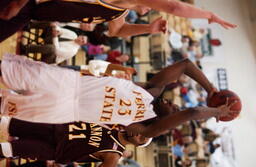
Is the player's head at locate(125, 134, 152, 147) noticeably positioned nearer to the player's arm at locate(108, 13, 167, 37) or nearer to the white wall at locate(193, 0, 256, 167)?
the player's arm at locate(108, 13, 167, 37)

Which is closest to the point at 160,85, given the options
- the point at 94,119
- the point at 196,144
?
the point at 94,119

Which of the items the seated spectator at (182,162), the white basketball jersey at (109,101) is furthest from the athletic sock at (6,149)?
the seated spectator at (182,162)

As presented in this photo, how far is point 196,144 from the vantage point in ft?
22.9

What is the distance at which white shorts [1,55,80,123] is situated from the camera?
191 centimetres

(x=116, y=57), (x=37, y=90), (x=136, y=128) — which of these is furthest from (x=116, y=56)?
(x=37, y=90)

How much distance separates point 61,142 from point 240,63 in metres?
6.96

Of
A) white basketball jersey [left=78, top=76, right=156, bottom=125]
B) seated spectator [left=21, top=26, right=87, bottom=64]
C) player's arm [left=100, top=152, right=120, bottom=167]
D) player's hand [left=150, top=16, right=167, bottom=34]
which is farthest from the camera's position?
seated spectator [left=21, top=26, right=87, bottom=64]

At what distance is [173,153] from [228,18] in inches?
178

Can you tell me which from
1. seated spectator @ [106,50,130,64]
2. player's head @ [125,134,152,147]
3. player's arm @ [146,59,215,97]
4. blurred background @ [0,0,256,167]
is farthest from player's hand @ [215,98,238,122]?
seated spectator @ [106,50,130,64]

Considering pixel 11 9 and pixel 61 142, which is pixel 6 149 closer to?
pixel 61 142

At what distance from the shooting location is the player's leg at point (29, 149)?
95.8 inches

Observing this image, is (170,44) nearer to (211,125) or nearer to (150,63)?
(150,63)

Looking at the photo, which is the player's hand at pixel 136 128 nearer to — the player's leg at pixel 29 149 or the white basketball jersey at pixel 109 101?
the white basketball jersey at pixel 109 101

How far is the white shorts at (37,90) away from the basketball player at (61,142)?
0.56 metres
